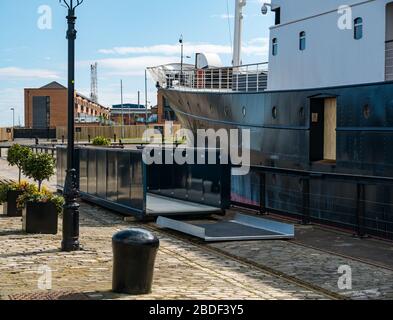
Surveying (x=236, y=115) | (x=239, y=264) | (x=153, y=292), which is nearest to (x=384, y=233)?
(x=239, y=264)

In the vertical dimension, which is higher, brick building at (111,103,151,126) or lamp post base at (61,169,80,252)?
brick building at (111,103,151,126)

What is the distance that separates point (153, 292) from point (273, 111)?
1063 centimetres

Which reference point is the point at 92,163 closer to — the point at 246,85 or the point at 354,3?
the point at 246,85

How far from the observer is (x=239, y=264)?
396 inches

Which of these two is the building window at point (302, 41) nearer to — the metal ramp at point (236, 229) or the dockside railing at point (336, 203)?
the dockside railing at point (336, 203)

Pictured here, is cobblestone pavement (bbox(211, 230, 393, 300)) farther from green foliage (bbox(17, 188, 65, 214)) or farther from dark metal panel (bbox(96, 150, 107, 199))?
dark metal panel (bbox(96, 150, 107, 199))

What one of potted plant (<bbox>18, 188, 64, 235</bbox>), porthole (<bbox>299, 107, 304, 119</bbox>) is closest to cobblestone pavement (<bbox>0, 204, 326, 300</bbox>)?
potted plant (<bbox>18, 188, 64, 235</bbox>)

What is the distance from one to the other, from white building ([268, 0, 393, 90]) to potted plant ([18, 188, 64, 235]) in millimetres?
7819

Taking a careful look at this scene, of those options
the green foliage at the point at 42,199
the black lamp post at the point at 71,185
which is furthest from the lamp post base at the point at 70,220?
the green foliage at the point at 42,199

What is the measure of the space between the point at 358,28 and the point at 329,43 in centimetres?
129

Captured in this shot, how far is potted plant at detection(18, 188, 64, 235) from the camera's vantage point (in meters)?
12.3

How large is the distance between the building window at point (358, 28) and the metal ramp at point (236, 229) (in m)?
5.20

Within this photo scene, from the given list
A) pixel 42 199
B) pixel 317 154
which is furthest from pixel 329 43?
pixel 42 199

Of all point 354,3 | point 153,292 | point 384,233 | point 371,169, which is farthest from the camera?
point 354,3
